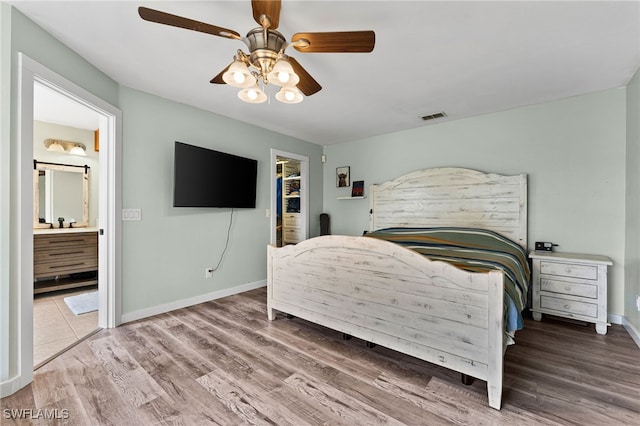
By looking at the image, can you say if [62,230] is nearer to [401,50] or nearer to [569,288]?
[401,50]

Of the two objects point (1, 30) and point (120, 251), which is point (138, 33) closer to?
point (1, 30)

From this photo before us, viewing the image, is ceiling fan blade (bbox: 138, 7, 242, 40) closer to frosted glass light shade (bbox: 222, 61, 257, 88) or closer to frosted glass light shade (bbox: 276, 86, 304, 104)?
frosted glass light shade (bbox: 222, 61, 257, 88)

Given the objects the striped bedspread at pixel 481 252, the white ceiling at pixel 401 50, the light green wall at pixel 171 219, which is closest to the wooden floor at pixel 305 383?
the striped bedspread at pixel 481 252

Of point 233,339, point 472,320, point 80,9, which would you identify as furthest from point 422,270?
point 80,9

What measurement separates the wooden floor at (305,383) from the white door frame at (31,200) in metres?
0.26

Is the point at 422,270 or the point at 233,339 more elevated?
the point at 422,270

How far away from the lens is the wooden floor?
1445mm

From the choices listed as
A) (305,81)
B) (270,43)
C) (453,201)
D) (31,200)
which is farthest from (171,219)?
(453,201)

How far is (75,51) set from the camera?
208cm

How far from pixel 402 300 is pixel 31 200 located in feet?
8.19

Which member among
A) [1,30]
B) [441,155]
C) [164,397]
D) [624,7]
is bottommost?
[164,397]

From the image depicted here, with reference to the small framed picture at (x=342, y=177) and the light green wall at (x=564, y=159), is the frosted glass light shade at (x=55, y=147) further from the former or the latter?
the light green wall at (x=564, y=159)

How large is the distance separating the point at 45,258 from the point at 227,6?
13.1ft

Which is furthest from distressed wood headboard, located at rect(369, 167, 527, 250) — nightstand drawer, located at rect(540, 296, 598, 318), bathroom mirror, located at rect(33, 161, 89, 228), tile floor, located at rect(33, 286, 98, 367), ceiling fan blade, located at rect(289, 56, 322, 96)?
bathroom mirror, located at rect(33, 161, 89, 228)
